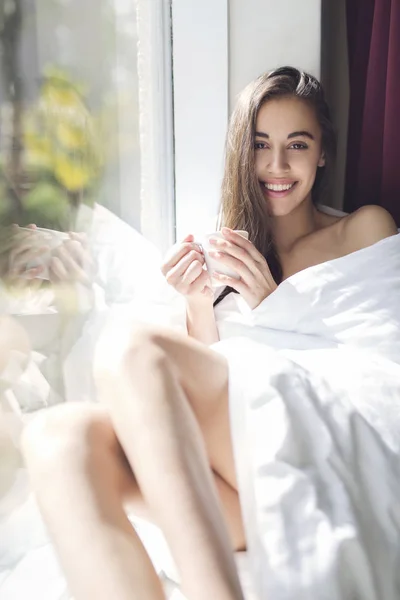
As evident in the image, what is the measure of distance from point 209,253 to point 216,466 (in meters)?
0.47

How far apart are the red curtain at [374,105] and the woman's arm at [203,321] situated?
1.62ft

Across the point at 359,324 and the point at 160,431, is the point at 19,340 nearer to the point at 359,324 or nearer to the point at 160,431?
the point at 160,431

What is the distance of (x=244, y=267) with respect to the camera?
1254 millimetres

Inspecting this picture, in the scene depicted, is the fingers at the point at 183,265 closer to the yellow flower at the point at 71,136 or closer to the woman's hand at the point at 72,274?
the woman's hand at the point at 72,274

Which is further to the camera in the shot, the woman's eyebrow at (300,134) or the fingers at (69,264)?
the woman's eyebrow at (300,134)

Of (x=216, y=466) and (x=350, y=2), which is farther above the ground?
(x=350, y=2)

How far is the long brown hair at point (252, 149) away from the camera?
1344mm

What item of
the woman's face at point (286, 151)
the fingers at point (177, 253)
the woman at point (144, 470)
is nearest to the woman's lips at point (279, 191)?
the woman's face at point (286, 151)

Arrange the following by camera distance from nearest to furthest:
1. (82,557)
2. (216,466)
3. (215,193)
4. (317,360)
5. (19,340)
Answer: (82,557), (19,340), (216,466), (317,360), (215,193)

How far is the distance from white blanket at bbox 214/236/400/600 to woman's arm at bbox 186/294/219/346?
278 millimetres

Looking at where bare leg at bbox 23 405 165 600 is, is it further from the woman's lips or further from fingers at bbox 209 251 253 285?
the woman's lips

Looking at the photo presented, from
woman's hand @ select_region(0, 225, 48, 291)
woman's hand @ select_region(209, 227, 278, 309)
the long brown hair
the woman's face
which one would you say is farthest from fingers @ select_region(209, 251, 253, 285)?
woman's hand @ select_region(0, 225, 48, 291)

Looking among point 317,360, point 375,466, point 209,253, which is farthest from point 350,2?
point 375,466

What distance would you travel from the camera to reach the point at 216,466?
0.92 m
